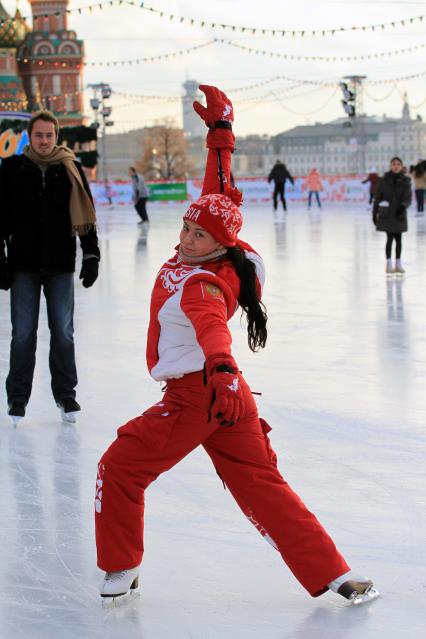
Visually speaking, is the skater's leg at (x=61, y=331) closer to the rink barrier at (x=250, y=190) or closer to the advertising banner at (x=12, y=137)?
the advertising banner at (x=12, y=137)

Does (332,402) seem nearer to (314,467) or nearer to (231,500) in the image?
(314,467)

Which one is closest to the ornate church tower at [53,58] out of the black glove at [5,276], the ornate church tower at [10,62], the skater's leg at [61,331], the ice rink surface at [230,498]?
the ornate church tower at [10,62]

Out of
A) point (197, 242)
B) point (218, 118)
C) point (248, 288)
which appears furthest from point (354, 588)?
point (218, 118)

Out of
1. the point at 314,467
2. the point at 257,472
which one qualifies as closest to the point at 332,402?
the point at 314,467

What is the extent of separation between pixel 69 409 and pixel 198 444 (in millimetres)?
2267

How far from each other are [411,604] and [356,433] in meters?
1.84

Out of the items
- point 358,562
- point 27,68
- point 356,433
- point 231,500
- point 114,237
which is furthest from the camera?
point 27,68

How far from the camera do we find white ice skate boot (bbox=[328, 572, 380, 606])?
2.70 meters

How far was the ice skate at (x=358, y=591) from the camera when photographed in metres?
2.70

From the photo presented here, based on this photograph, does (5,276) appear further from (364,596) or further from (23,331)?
(364,596)

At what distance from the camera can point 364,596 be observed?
9.01 ft

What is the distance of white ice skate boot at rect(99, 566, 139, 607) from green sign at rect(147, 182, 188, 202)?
33.4 meters

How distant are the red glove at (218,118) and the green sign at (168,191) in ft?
107

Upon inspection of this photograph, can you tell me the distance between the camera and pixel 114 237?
1858 centimetres
